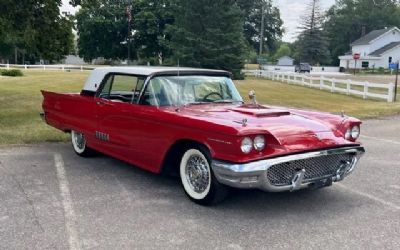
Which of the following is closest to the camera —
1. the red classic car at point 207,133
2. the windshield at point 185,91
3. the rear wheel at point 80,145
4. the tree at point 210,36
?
the red classic car at point 207,133

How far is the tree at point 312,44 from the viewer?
80.6 metres

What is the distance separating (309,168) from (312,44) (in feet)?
261

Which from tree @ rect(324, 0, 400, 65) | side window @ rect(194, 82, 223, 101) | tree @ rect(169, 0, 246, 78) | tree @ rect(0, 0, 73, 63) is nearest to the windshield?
→ side window @ rect(194, 82, 223, 101)

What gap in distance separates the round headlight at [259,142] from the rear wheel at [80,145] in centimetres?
349

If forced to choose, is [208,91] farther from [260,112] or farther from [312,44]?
[312,44]

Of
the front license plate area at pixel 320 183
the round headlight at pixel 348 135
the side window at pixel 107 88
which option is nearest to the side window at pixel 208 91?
the side window at pixel 107 88

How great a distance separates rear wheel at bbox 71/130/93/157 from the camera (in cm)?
723

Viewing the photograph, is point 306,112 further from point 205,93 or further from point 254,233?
point 254,233

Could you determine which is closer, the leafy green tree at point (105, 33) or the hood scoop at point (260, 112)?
the hood scoop at point (260, 112)

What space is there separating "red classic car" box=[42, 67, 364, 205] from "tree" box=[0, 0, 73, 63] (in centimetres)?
629

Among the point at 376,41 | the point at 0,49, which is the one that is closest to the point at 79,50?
the point at 0,49

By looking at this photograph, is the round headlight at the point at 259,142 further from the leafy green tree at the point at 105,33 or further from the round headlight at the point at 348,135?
the leafy green tree at the point at 105,33

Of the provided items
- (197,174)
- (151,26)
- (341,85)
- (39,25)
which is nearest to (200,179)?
(197,174)

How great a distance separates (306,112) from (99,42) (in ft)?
225
